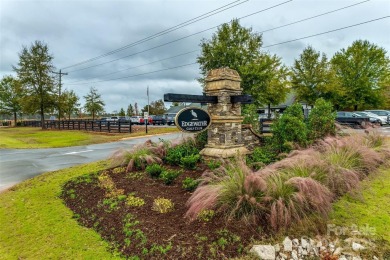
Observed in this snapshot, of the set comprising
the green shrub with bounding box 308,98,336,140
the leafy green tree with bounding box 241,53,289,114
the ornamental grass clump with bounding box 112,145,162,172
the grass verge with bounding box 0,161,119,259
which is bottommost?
the grass verge with bounding box 0,161,119,259

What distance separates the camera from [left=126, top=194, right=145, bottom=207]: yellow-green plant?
16.2 ft

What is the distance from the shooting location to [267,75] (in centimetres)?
2212

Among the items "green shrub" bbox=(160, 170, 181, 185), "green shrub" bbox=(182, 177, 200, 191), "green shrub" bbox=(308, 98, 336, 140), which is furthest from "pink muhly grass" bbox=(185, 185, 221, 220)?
"green shrub" bbox=(308, 98, 336, 140)

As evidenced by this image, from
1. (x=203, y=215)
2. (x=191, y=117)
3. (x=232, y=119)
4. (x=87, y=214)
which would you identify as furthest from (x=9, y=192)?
(x=232, y=119)

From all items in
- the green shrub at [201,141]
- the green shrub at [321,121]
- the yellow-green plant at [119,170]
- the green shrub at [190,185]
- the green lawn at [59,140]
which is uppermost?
the green shrub at [321,121]

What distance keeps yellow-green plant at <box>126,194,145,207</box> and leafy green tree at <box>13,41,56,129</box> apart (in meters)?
33.2

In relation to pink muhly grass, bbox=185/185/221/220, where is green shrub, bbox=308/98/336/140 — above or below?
above

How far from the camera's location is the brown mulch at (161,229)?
136 inches

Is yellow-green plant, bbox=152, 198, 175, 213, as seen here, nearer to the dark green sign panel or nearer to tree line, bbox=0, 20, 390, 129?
the dark green sign panel

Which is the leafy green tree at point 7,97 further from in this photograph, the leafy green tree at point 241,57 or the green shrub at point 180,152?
the green shrub at point 180,152

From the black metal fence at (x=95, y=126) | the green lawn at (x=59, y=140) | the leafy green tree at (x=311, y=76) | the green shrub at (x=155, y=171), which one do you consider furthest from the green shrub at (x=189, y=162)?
the leafy green tree at (x=311, y=76)

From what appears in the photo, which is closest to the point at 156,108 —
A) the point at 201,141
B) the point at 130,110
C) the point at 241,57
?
the point at 130,110

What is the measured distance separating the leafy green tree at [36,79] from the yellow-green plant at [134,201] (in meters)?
33.2

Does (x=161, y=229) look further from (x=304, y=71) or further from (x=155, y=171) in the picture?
(x=304, y=71)
